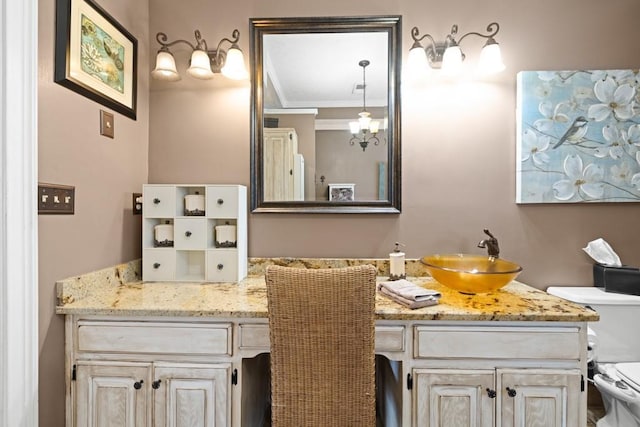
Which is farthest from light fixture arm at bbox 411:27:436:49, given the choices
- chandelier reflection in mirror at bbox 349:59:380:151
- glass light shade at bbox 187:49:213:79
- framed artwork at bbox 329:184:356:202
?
glass light shade at bbox 187:49:213:79

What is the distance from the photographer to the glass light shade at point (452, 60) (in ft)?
5.56

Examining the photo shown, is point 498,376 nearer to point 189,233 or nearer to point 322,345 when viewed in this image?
point 322,345

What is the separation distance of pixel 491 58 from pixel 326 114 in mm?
912

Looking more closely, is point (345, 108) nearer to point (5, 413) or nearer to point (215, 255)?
point (215, 255)

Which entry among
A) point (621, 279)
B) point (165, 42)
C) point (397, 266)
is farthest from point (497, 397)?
point (165, 42)

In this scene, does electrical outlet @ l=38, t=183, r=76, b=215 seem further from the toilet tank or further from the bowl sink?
the toilet tank

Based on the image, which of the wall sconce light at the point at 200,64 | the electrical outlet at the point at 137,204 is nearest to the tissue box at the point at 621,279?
the wall sconce light at the point at 200,64

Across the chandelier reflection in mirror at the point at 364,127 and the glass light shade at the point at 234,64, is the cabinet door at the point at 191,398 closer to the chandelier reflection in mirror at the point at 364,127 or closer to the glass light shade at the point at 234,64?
the chandelier reflection in mirror at the point at 364,127

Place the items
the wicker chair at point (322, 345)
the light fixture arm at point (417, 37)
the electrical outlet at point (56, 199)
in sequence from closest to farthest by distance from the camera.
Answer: the wicker chair at point (322, 345), the electrical outlet at point (56, 199), the light fixture arm at point (417, 37)

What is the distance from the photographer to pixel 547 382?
1.21 metres

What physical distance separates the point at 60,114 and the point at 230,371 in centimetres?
121

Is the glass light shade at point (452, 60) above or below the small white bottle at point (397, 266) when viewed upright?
above

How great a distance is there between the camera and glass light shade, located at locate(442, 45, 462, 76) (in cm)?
169

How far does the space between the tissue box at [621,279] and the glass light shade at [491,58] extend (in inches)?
47.2
